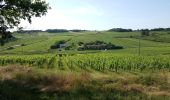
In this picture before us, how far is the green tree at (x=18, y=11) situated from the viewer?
1321 inches

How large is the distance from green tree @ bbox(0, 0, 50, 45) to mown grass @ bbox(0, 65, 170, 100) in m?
5.62

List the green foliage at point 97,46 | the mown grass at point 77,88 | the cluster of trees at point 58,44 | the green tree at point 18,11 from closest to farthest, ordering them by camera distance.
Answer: the mown grass at point 77,88
the green tree at point 18,11
the green foliage at point 97,46
the cluster of trees at point 58,44

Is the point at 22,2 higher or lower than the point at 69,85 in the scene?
higher

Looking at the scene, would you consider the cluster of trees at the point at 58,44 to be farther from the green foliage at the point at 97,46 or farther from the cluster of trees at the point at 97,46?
the green foliage at the point at 97,46

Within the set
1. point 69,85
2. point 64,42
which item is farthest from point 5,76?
point 64,42

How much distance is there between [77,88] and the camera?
23781 millimetres

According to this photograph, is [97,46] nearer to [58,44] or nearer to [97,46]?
[97,46]

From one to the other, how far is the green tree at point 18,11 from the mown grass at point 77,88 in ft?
18.4

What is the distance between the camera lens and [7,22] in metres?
35.9

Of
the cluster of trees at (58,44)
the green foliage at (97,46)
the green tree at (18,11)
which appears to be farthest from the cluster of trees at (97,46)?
the green tree at (18,11)

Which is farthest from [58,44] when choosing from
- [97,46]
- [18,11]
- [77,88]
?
[77,88]

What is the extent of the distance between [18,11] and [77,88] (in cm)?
1334

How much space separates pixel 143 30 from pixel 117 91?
169776mm

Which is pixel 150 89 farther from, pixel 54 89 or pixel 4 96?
pixel 4 96
